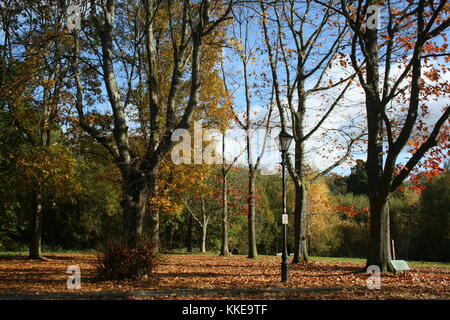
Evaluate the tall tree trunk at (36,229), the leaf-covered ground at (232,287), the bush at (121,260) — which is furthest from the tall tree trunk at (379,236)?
the tall tree trunk at (36,229)

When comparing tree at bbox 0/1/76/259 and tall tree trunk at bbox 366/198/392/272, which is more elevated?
tree at bbox 0/1/76/259

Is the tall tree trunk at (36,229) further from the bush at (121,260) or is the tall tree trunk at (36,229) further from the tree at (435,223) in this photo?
the tree at (435,223)

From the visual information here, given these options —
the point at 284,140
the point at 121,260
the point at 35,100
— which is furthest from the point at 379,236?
the point at 35,100

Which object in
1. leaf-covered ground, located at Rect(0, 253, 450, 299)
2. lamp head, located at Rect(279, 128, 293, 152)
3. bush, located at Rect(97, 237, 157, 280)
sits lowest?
leaf-covered ground, located at Rect(0, 253, 450, 299)

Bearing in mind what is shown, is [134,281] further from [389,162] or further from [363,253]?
[363,253]

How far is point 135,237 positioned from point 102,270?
121 cm

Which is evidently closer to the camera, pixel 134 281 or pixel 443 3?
Answer: pixel 443 3

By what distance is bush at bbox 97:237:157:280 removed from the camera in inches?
407

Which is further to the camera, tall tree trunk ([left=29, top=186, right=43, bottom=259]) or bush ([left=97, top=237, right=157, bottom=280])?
tall tree trunk ([left=29, top=186, right=43, bottom=259])

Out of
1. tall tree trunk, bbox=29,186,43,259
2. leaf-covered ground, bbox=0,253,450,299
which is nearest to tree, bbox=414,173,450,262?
leaf-covered ground, bbox=0,253,450,299

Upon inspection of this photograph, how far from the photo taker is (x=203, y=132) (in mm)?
22328

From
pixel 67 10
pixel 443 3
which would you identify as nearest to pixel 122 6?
A: pixel 67 10

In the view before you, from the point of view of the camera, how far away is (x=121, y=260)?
10344 mm

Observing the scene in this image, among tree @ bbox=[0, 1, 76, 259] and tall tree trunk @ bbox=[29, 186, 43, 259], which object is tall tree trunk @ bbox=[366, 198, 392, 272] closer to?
tree @ bbox=[0, 1, 76, 259]
